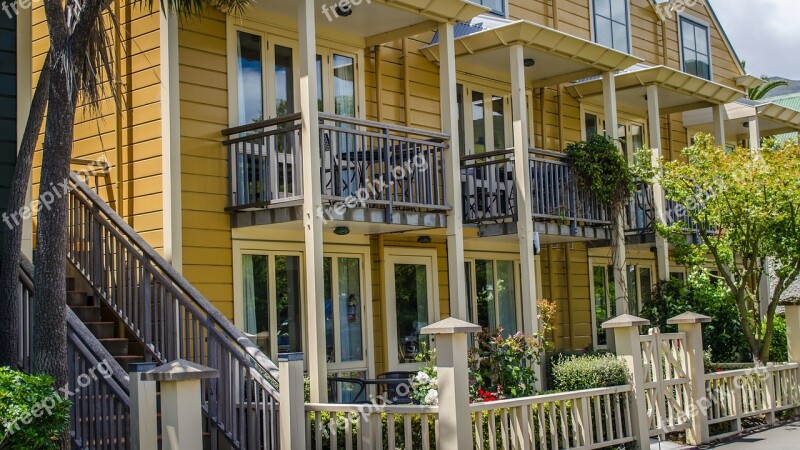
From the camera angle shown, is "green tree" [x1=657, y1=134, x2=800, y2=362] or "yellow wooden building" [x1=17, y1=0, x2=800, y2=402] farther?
"green tree" [x1=657, y1=134, x2=800, y2=362]

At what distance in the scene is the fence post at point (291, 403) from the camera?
9.55m

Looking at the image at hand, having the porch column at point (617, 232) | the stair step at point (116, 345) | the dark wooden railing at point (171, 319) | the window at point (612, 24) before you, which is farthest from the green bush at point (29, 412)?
the window at point (612, 24)

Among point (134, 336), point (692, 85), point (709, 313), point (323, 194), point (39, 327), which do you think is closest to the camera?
point (39, 327)

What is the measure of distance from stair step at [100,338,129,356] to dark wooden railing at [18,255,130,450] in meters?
1.44

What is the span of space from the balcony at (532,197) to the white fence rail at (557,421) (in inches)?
152

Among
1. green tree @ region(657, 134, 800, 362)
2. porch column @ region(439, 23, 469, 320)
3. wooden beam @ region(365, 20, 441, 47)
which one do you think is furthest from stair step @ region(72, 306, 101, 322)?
green tree @ region(657, 134, 800, 362)

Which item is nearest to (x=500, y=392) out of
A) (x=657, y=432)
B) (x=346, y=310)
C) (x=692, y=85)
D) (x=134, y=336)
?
(x=657, y=432)

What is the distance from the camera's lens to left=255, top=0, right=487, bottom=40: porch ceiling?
1323 centimetres

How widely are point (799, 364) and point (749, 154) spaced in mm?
3437

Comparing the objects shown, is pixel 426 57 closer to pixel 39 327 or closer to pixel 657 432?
pixel 657 432

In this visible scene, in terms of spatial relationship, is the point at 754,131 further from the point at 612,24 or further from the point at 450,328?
the point at 450,328

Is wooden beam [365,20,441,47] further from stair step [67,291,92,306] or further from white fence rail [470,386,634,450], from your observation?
stair step [67,291,92,306]

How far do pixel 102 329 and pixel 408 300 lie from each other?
5.70m

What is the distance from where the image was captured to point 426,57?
15977 millimetres
